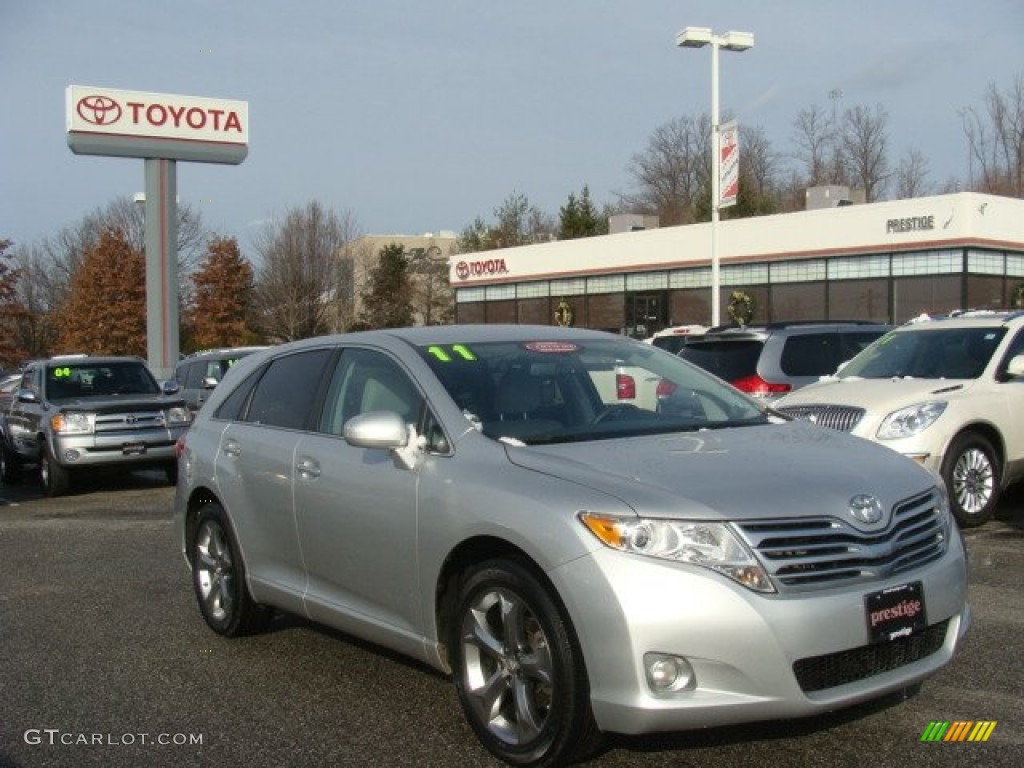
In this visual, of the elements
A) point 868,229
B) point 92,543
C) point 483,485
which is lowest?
point 92,543

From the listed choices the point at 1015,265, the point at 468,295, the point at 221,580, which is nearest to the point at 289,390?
the point at 221,580

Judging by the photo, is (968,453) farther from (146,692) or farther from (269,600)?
(146,692)

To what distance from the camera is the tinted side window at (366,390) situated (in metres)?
5.09

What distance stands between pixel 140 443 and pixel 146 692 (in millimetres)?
9046

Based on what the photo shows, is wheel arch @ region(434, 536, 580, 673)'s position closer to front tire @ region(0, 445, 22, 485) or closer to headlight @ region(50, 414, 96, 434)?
headlight @ region(50, 414, 96, 434)

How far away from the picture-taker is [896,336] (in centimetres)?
1038

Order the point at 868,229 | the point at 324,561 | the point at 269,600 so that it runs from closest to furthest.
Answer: the point at 324,561 → the point at 269,600 → the point at 868,229

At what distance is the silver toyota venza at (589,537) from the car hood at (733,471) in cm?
1

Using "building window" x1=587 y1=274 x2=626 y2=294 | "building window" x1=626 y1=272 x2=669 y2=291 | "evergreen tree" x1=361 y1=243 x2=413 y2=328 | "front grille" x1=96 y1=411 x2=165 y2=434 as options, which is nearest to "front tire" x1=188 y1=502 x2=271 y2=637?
"front grille" x1=96 y1=411 x2=165 y2=434

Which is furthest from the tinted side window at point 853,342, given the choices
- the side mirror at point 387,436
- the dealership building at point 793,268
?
the dealership building at point 793,268

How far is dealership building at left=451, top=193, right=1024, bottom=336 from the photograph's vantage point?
1190 inches

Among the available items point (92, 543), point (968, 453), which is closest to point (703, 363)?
point (968, 453)

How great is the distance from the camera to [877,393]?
914cm

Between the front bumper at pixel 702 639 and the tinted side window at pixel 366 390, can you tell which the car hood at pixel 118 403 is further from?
the front bumper at pixel 702 639
